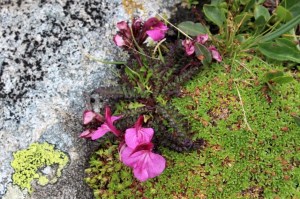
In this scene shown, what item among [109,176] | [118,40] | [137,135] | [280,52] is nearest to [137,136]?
[137,135]

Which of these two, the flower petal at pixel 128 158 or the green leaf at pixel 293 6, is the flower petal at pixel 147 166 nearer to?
the flower petal at pixel 128 158

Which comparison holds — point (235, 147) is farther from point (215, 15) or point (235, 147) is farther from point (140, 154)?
point (215, 15)

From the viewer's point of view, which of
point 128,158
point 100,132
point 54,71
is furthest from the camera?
point 54,71

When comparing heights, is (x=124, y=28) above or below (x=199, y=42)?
above

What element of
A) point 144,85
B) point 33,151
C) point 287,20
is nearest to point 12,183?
point 33,151

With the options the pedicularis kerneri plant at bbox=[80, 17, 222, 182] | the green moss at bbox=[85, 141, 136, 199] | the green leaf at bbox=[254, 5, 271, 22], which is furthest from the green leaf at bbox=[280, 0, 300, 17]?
the green moss at bbox=[85, 141, 136, 199]

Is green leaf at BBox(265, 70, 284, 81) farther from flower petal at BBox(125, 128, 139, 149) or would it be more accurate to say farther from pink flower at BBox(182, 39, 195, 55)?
flower petal at BBox(125, 128, 139, 149)

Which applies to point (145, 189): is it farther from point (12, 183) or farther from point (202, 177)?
point (12, 183)
